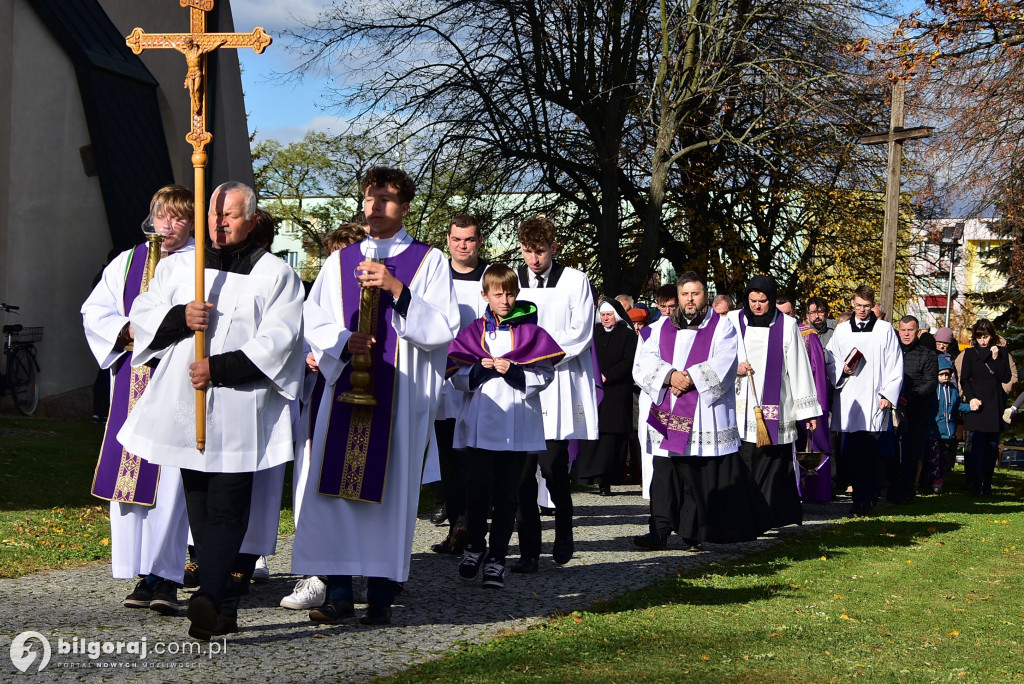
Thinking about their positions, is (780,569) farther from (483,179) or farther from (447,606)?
(483,179)

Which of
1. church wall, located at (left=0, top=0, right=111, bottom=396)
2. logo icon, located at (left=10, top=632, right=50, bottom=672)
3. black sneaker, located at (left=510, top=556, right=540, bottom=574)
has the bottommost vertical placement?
logo icon, located at (left=10, top=632, right=50, bottom=672)

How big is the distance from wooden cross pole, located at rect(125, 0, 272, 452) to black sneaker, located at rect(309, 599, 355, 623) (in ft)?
3.70

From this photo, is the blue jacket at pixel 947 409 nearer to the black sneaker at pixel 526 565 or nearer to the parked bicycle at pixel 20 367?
the black sneaker at pixel 526 565

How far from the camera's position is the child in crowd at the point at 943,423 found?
15.4m

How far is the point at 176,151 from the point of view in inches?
851

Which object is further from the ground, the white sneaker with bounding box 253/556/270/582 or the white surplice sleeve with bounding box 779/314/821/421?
the white surplice sleeve with bounding box 779/314/821/421

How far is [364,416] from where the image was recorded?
20.3ft

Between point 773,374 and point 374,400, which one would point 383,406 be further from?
point 773,374

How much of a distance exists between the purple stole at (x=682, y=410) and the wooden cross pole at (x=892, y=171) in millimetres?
8753

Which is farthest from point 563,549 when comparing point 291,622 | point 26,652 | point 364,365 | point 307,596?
point 26,652

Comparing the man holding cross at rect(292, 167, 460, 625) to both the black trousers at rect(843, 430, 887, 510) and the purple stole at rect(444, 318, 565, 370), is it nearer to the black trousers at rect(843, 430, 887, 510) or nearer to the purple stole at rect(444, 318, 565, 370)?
the purple stole at rect(444, 318, 565, 370)

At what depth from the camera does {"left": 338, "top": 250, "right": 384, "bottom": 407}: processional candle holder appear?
19.5 ft

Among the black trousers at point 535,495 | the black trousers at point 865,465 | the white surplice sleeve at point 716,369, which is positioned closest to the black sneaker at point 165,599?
the black trousers at point 535,495

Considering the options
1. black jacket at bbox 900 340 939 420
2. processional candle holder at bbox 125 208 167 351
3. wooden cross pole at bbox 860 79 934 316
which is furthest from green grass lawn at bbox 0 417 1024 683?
wooden cross pole at bbox 860 79 934 316
